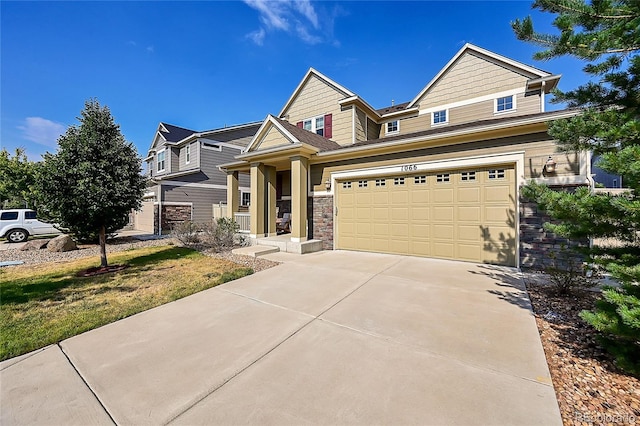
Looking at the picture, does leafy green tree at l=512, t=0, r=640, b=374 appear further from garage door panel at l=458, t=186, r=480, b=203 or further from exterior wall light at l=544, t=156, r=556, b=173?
garage door panel at l=458, t=186, r=480, b=203

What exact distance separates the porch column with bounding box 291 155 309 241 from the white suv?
12333mm

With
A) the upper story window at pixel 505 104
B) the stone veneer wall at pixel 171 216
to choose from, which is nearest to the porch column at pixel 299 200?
the upper story window at pixel 505 104

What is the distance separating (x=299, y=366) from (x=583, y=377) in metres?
2.75

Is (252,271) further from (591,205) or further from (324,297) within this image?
(591,205)

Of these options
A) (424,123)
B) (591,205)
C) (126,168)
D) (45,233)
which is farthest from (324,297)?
(45,233)

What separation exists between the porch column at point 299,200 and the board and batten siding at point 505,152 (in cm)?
209

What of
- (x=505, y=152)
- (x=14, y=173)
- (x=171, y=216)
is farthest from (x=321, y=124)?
(x=14, y=173)

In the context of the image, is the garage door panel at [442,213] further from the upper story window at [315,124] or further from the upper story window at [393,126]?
the upper story window at [393,126]

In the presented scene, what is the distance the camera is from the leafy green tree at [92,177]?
6.16 m

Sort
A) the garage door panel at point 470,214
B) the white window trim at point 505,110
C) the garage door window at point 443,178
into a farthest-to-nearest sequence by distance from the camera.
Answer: the white window trim at point 505,110 → the garage door window at point 443,178 → the garage door panel at point 470,214

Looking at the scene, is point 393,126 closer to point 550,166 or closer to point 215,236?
point 550,166

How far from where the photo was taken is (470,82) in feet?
41.3

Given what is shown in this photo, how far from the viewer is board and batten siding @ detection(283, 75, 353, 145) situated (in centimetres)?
1285

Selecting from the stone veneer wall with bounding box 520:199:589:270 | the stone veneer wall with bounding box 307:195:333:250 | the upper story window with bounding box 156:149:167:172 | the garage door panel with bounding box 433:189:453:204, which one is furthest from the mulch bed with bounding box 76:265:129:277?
the upper story window with bounding box 156:149:167:172
